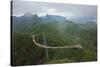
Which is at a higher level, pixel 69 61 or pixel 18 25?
pixel 18 25

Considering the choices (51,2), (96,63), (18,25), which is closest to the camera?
(18,25)

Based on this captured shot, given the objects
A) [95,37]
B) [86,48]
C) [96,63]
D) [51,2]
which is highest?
[51,2]

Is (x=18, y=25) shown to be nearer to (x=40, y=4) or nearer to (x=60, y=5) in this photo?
(x=40, y=4)

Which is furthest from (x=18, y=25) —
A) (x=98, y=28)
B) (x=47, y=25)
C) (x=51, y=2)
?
(x=98, y=28)

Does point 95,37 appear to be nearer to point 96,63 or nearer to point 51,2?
point 96,63

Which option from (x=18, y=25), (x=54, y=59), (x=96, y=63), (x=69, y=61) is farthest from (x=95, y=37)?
(x=18, y=25)

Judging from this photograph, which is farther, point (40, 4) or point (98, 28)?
point (98, 28)

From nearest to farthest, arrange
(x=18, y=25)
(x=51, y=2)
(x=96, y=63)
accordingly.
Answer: (x=18, y=25), (x=51, y=2), (x=96, y=63)
